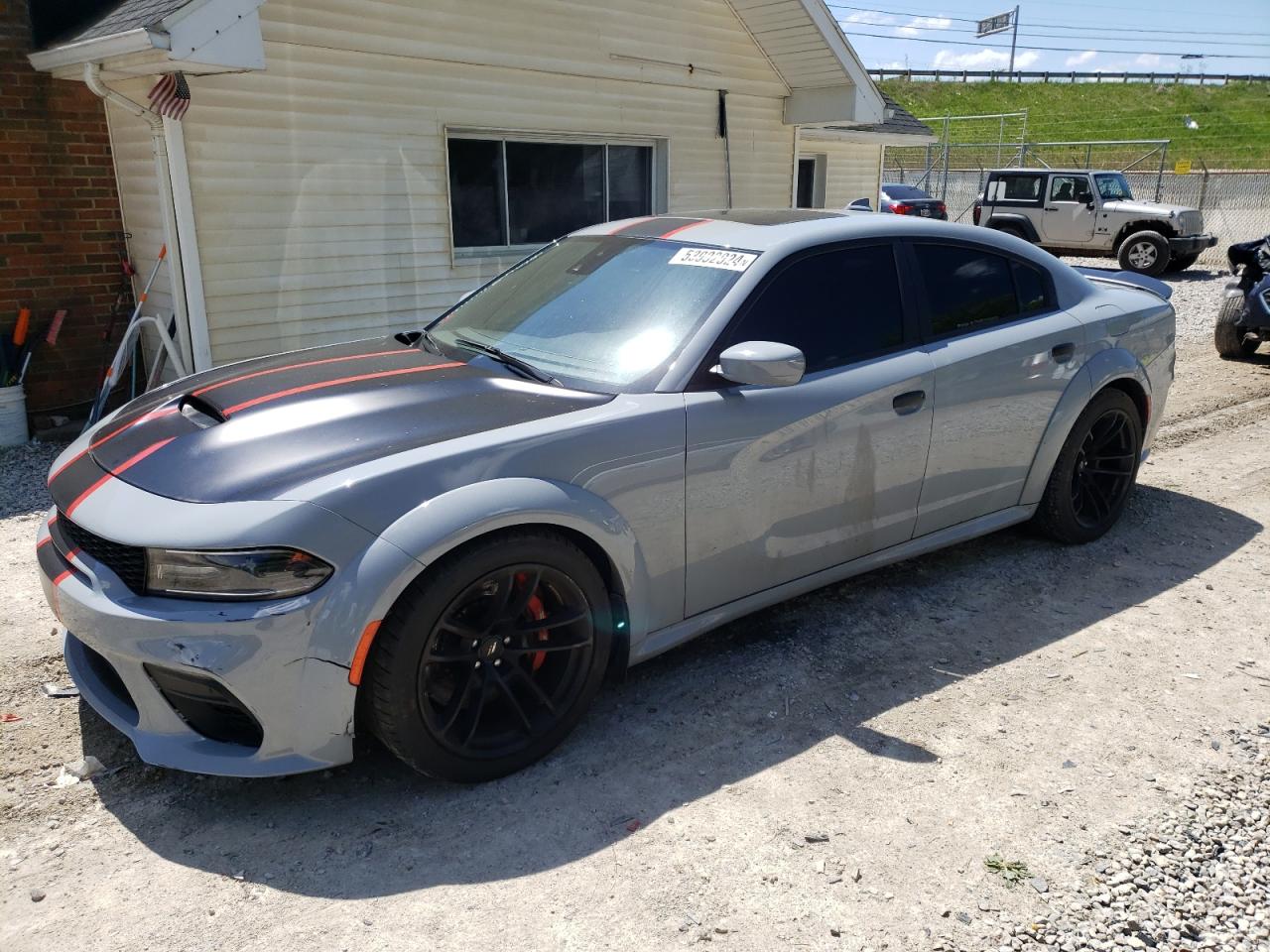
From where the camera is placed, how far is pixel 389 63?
7633mm

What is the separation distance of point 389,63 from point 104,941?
272 inches

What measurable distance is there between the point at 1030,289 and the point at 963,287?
1.66 feet

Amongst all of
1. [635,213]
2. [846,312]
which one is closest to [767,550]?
[846,312]

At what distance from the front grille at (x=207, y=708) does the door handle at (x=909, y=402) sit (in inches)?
100

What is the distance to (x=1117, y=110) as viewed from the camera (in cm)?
Result: 5362

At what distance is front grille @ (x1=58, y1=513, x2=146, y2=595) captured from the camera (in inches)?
104

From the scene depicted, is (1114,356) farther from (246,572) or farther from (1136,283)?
(246,572)

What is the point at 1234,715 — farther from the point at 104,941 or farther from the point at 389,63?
the point at 389,63

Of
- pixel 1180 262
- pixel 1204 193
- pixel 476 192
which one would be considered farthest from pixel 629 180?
pixel 1204 193

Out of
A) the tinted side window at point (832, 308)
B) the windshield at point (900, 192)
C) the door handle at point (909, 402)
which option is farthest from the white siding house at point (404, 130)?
the windshield at point (900, 192)

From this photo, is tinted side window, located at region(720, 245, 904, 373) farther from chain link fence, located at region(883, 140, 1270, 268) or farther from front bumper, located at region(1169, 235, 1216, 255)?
chain link fence, located at region(883, 140, 1270, 268)

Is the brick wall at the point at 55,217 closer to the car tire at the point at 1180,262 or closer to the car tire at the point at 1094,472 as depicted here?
the car tire at the point at 1094,472

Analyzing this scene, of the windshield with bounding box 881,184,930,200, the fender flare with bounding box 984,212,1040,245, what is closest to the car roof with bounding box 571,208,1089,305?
the fender flare with bounding box 984,212,1040,245

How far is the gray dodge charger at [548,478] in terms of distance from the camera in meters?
2.61
